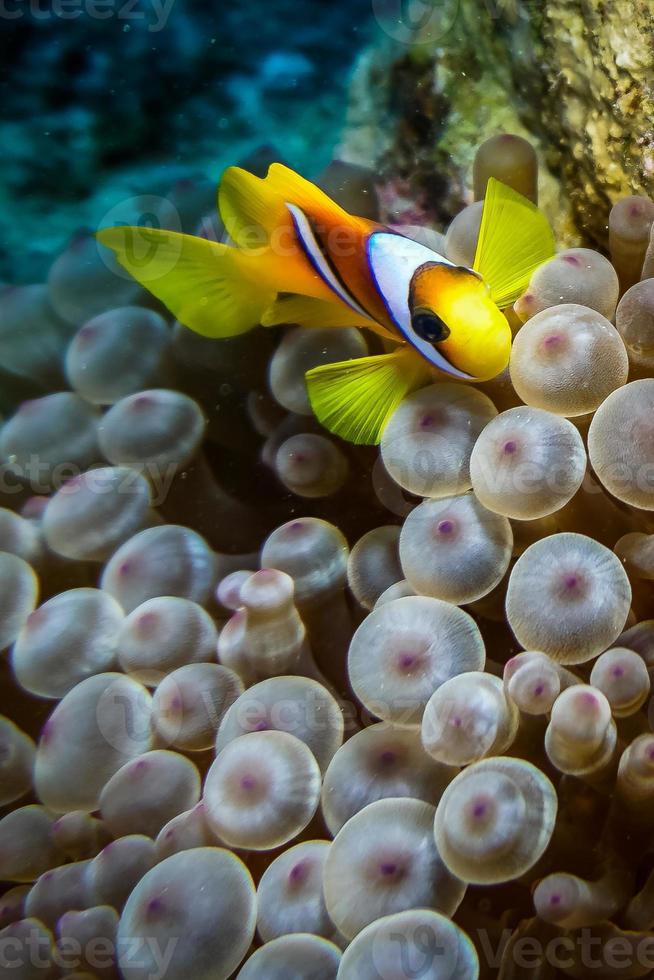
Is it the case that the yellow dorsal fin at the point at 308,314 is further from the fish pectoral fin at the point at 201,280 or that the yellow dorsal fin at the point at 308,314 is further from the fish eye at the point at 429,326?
the fish eye at the point at 429,326

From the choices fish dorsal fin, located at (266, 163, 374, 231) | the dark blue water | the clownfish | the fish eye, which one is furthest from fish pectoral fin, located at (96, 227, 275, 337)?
the dark blue water

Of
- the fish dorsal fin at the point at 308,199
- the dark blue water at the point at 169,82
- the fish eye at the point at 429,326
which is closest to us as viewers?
the fish eye at the point at 429,326

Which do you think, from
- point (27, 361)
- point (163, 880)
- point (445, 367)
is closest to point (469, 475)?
point (445, 367)

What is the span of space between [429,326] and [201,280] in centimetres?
37

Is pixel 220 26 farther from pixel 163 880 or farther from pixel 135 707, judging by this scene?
pixel 163 880

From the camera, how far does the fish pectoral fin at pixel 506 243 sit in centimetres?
90

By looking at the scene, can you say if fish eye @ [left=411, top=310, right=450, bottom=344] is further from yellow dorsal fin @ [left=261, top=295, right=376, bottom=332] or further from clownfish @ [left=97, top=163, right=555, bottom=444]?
yellow dorsal fin @ [left=261, top=295, right=376, bottom=332]

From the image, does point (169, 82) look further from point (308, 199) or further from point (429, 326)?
point (429, 326)

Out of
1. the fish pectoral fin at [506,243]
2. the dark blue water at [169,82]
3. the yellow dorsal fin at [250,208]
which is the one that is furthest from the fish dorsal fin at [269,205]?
the dark blue water at [169,82]

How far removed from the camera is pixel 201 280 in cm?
107

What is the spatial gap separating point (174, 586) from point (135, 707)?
0.46 feet

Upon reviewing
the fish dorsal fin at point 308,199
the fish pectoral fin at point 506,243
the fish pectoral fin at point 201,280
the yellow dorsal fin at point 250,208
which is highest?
the fish pectoral fin at point 506,243

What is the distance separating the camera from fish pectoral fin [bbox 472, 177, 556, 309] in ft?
2.95

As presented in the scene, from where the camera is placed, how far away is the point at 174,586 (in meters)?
0.92
